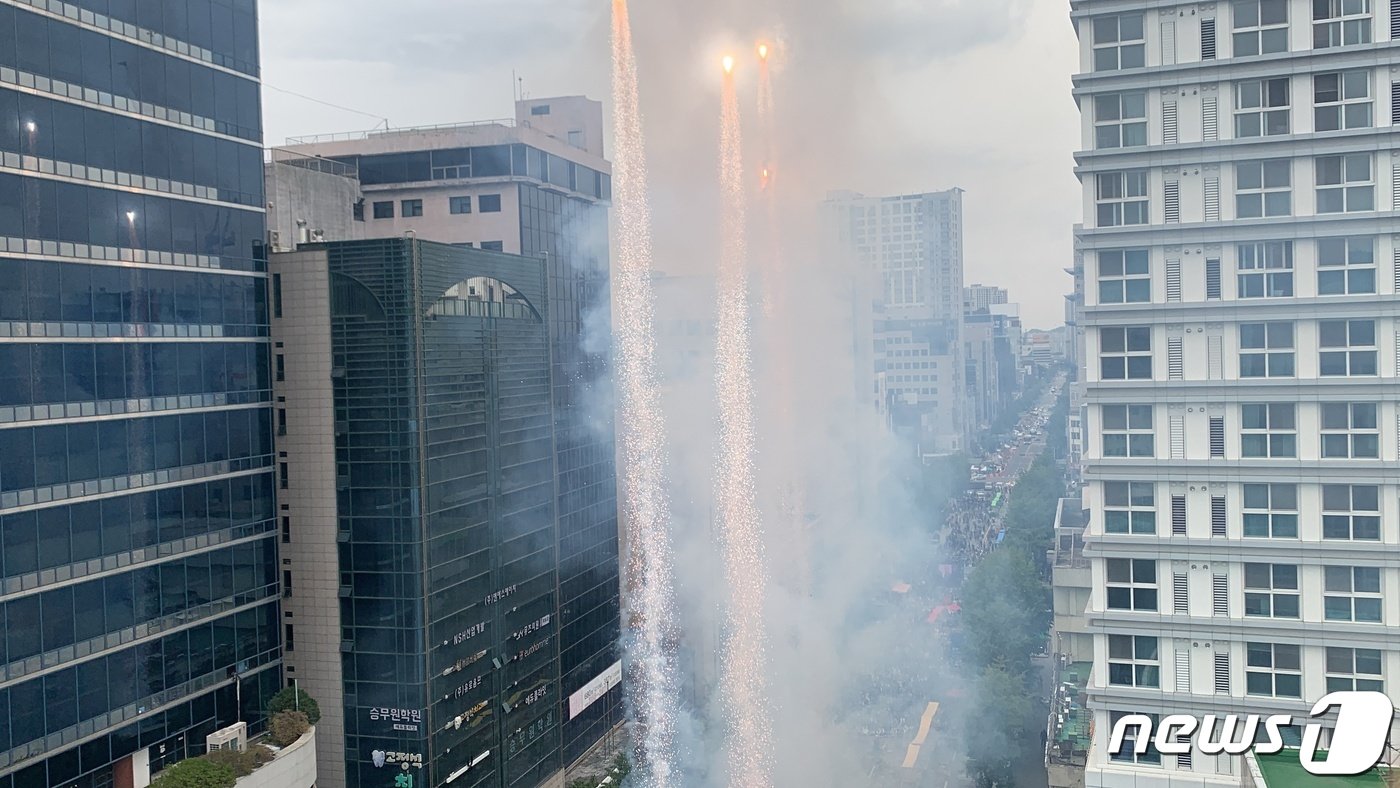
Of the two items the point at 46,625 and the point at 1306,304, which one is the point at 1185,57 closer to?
the point at 1306,304

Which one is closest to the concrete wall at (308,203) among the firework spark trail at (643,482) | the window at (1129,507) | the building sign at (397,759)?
the firework spark trail at (643,482)

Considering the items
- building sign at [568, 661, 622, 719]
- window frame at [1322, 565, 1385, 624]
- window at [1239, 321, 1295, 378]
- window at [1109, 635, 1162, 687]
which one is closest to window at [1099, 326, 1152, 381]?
window at [1239, 321, 1295, 378]

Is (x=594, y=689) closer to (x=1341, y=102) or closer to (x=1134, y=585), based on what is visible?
(x=1134, y=585)

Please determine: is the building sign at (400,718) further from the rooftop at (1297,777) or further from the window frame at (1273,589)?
the rooftop at (1297,777)

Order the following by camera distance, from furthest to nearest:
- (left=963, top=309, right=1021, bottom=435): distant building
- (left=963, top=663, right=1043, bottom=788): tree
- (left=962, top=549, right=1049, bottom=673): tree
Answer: (left=963, top=309, right=1021, bottom=435): distant building
(left=962, top=549, right=1049, bottom=673): tree
(left=963, top=663, right=1043, bottom=788): tree

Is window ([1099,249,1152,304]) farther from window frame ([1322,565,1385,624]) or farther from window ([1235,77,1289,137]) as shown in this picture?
window frame ([1322,565,1385,624])

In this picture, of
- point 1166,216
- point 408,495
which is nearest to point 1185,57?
point 1166,216

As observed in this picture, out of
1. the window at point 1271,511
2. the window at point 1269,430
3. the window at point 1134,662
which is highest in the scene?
the window at point 1269,430
